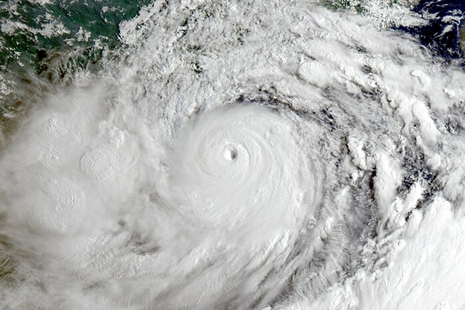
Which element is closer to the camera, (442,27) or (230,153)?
(230,153)

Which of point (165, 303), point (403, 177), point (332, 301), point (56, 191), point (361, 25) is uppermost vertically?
point (361, 25)

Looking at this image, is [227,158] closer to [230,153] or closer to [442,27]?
[230,153]

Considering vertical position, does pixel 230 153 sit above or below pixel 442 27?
below

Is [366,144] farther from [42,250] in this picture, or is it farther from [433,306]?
[42,250]

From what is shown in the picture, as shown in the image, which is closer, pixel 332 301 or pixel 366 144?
pixel 332 301

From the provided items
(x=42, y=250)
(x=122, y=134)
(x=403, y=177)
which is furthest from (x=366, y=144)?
(x=42, y=250)

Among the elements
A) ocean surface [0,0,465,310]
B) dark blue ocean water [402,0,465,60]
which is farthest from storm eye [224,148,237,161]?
dark blue ocean water [402,0,465,60]

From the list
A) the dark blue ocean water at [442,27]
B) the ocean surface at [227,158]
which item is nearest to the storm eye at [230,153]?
the ocean surface at [227,158]

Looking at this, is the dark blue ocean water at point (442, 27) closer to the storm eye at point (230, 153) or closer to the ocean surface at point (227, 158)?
the ocean surface at point (227, 158)

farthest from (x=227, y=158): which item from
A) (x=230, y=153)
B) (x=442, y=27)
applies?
(x=442, y=27)
